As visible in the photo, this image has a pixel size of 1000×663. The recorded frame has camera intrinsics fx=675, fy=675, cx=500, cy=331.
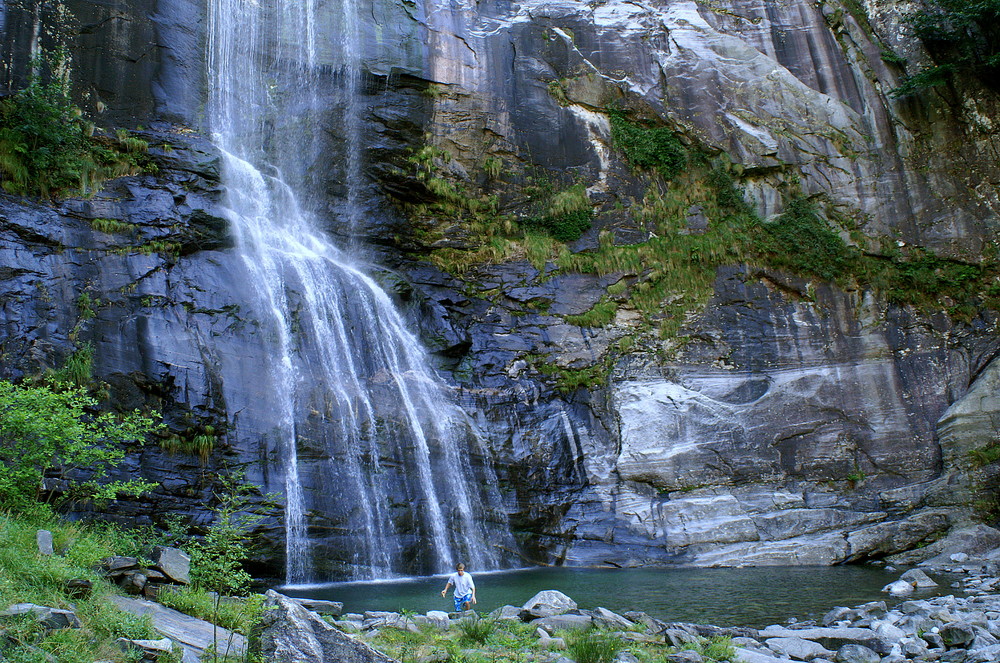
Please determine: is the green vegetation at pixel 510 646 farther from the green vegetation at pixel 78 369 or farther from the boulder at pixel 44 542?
the green vegetation at pixel 78 369

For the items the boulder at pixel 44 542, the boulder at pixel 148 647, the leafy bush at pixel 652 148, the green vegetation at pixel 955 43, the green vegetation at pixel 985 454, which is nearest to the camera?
the boulder at pixel 148 647

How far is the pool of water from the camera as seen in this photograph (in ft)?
32.8

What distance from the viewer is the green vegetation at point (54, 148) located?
50.0ft

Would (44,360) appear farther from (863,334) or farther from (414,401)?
(863,334)

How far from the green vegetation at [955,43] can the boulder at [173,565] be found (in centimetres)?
2296

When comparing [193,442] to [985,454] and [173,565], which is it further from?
[985,454]

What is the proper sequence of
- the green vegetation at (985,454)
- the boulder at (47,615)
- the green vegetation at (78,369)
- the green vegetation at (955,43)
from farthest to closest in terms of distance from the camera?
1. the green vegetation at (955,43)
2. the green vegetation at (985,454)
3. the green vegetation at (78,369)
4. the boulder at (47,615)

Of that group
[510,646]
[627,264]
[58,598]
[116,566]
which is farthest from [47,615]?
[627,264]

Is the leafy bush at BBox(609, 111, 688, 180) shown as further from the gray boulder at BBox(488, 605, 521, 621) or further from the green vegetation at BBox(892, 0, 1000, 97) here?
the gray boulder at BBox(488, 605, 521, 621)

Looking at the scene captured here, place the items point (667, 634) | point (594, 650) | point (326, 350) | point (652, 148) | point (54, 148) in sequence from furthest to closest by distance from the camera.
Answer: point (652, 148) < point (326, 350) < point (54, 148) < point (667, 634) < point (594, 650)

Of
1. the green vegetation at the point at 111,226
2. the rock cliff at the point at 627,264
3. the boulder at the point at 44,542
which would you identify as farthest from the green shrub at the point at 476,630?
the green vegetation at the point at 111,226

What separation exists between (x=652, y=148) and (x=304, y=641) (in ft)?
66.9

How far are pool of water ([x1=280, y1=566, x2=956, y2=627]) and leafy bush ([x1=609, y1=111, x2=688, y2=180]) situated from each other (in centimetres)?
1291

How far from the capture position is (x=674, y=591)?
11930 mm
